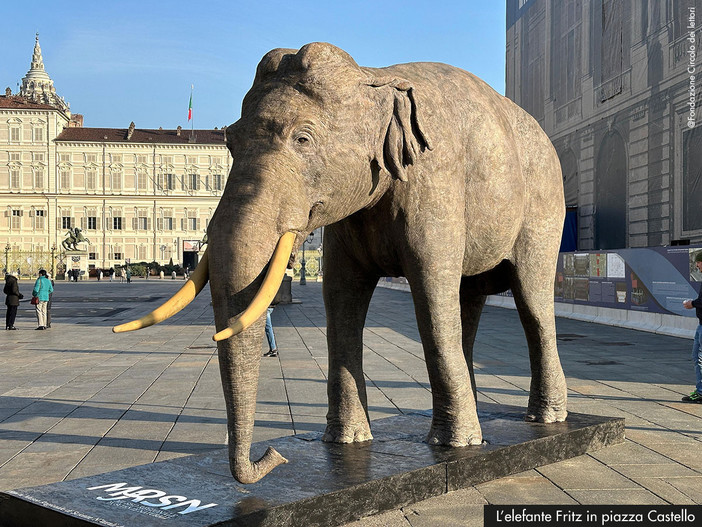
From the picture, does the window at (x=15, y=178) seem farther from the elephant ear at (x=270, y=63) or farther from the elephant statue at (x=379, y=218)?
the elephant ear at (x=270, y=63)

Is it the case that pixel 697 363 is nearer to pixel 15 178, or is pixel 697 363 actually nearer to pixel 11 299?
pixel 11 299

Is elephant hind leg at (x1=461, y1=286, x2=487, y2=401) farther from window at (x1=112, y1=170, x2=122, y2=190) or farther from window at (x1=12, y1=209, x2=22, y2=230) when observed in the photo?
window at (x1=12, y1=209, x2=22, y2=230)

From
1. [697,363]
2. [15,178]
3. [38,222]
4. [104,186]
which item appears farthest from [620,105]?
[15,178]

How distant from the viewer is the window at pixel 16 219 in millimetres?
70012

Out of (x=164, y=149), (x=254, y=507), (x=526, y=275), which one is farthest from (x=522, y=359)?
(x=164, y=149)

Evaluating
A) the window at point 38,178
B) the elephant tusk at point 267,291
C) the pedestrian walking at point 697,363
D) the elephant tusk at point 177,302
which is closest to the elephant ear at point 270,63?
the elephant tusk at point 267,291

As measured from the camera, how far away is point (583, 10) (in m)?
23.5

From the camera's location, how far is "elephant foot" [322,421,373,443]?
448cm

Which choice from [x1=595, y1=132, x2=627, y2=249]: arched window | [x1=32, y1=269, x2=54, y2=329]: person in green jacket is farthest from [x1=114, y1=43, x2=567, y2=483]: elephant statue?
[x1=595, y1=132, x2=627, y2=249]: arched window

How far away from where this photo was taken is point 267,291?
9.88ft

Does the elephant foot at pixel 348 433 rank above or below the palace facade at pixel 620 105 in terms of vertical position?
below

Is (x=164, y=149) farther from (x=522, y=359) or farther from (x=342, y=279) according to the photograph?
(x=342, y=279)

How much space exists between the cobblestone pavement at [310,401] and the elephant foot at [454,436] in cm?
26

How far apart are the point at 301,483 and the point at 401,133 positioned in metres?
1.81
